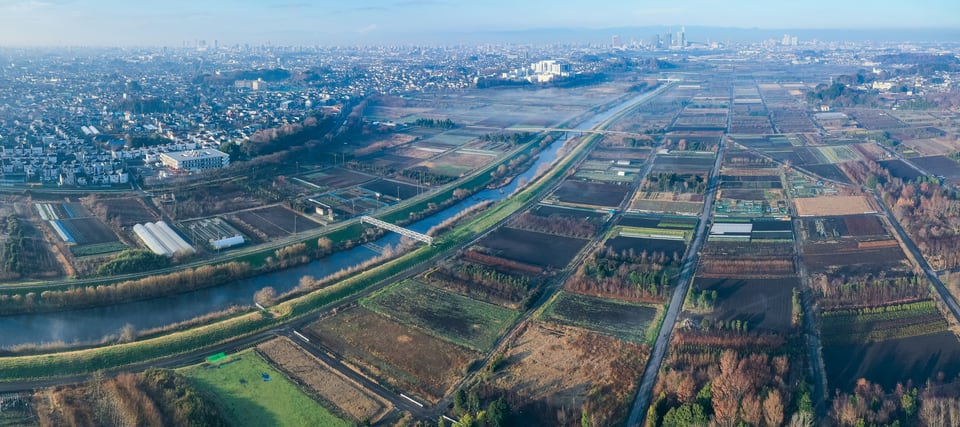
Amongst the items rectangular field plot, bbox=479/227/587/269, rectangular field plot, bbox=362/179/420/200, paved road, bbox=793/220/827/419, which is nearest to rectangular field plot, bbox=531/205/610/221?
rectangular field plot, bbox=479/227/587/269

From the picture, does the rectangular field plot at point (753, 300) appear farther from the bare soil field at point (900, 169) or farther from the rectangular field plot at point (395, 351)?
the bare soil field at point (900, 169)

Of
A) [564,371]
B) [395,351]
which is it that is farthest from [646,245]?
[395,351]

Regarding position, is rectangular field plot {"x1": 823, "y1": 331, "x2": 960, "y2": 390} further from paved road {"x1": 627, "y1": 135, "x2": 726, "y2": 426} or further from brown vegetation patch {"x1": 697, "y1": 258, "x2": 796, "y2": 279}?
brown vegetation patch {"x1": 697, "y1": 258, "x2": 796, "y2": 279}

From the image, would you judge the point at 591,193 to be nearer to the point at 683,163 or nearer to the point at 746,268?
the point at 683,163

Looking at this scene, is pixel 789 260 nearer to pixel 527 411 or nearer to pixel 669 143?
pixel 527 411

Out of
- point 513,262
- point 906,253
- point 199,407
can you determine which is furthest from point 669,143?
point 199,407
